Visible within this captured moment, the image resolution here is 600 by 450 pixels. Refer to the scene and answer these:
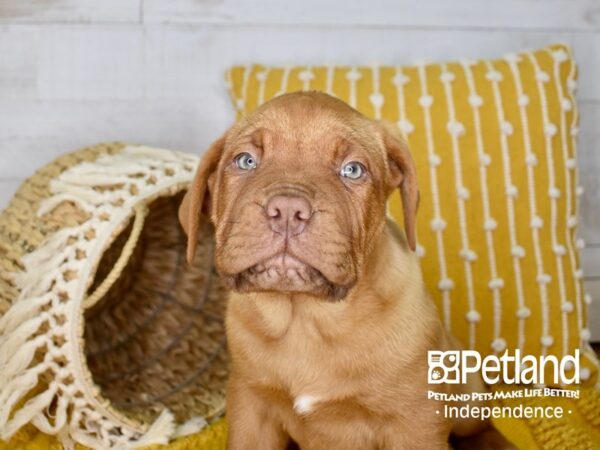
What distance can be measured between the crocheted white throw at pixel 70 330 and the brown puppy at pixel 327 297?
0.39 metres

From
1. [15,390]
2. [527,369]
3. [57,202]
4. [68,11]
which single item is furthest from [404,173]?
[68,11]

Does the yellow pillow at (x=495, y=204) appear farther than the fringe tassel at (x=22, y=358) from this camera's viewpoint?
Yes

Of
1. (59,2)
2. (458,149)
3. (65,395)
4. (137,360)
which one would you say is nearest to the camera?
(65,395)

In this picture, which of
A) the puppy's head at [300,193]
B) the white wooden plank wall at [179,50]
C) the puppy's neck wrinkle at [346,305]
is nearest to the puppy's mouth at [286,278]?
the puppy's head at [300,193]

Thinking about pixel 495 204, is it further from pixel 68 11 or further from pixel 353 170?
pixel 68 11

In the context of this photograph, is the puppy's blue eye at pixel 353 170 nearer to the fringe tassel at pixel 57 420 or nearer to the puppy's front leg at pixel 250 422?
the puppy's front leg at pixel 250 422

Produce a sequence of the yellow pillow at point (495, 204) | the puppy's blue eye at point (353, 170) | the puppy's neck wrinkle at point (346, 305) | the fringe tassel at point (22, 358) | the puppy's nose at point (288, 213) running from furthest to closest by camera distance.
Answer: the yellow pillow at point (495, 204), the fringe tassel at point (22, 358), the puppy's neck wrinkle at point (346, 305), the puppy's blue eye at point (353, 170), the puppy's nose at point (288, 213)

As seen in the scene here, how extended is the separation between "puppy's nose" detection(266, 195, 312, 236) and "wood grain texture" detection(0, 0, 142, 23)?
5.63ft

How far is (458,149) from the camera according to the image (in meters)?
2.46

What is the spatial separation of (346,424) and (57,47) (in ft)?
5.96

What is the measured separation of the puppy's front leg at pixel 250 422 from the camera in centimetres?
190

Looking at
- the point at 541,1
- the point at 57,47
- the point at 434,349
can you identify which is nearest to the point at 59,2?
the point at 57,47

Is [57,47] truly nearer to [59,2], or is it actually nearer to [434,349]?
[59,2]

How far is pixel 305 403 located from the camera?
1.79m
